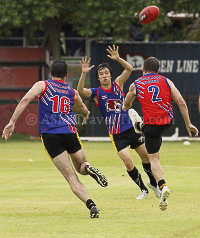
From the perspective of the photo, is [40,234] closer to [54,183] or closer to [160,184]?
[160,184]

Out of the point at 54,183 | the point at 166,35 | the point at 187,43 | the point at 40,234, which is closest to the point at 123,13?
the point at 187,43

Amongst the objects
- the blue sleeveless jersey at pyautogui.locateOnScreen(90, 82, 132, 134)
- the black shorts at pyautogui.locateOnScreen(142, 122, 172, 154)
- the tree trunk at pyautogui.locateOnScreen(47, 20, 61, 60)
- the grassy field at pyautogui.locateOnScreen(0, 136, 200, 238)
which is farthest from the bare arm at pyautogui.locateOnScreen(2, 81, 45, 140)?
the tree trunk at pyautogui.locateOnScreen(47, 20, 61, 60)

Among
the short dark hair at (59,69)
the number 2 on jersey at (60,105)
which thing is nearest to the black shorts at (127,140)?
the number 2 on jersey at (60,105)

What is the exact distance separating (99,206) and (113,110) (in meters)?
2.03

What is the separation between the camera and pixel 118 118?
9.88 m

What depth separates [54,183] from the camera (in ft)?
37.4

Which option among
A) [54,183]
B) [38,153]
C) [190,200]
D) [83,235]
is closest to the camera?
[83,235]

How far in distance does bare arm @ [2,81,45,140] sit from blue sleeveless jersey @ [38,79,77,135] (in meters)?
0.11

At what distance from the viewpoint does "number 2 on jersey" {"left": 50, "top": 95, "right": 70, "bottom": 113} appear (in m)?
7.61

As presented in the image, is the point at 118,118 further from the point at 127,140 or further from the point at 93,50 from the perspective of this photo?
the point at 93,50

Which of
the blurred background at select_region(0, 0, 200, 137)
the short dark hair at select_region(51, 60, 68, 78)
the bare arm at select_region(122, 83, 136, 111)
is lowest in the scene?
the blurred background at select_region(0, 0, 200, 137)

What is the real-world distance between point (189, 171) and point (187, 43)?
1493cm

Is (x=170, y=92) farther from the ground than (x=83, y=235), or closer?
farther from the ground

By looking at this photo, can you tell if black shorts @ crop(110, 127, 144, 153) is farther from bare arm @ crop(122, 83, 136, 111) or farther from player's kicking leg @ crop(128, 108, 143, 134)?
bare arm @ crop(122, 83, 136, 111)
